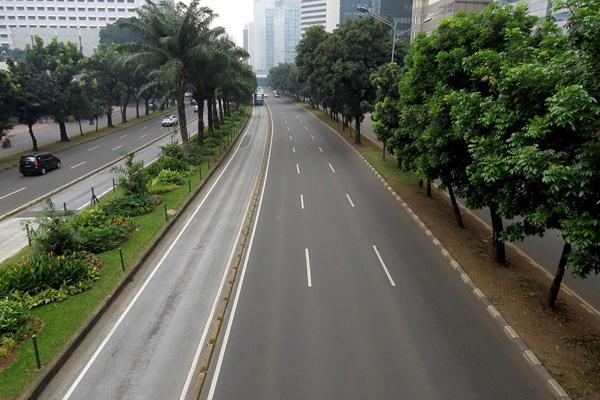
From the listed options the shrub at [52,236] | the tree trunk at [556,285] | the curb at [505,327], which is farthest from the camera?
the shrub at [52,236]

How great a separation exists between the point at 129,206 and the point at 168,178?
657 cm

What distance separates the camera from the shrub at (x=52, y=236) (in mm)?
16922

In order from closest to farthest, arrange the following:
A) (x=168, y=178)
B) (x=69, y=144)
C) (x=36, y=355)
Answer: (x=36, y=355) < (x=168, y=178) < (x=69, y=144)

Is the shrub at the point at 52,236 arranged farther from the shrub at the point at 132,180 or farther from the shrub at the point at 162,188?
the shrub at the point at 162,188

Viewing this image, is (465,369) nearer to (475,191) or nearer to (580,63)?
(475,191)

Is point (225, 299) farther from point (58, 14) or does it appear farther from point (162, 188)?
point (58, 14)

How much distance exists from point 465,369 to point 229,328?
22.7 ft

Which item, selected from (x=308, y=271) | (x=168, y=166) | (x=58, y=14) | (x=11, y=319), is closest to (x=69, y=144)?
(x=168, y=166)

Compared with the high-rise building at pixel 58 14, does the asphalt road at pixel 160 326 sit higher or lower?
lower

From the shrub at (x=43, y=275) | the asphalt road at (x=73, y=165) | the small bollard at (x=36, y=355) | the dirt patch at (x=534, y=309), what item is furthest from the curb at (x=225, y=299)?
the asphalt road at (x=73, y=165)

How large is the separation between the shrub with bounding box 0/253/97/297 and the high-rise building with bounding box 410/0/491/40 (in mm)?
67674

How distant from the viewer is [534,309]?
14062mm

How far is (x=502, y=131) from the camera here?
38.6 ft

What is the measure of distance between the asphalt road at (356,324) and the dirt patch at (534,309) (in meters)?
0.74
